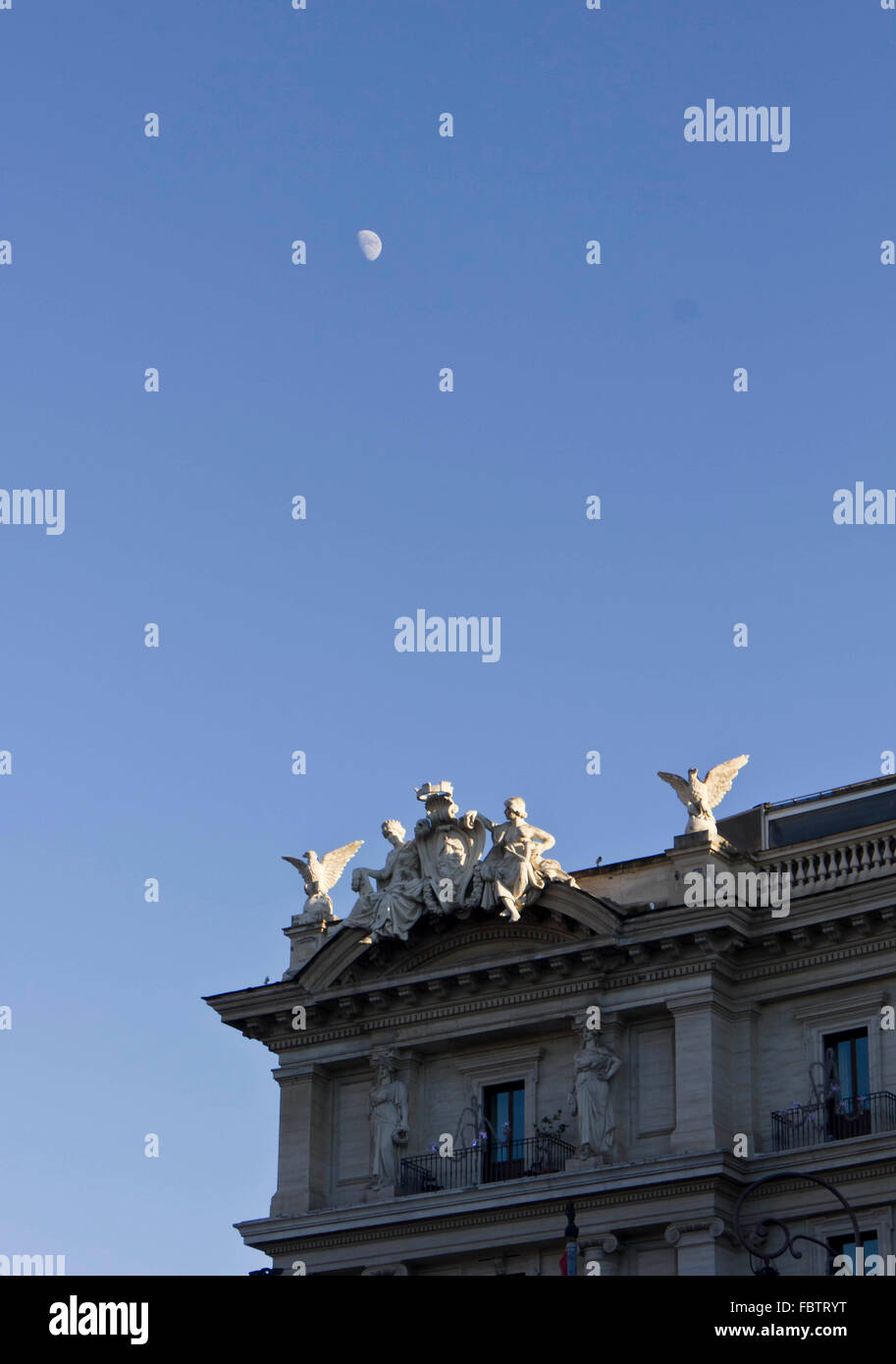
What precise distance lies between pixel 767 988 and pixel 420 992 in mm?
7381

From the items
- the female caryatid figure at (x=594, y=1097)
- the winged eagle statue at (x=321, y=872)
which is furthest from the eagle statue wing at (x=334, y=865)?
the female caryatid figure at (x=594, y=1097)

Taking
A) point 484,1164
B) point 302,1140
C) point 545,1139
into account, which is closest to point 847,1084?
point 545,1139

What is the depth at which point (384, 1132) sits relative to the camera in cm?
5144

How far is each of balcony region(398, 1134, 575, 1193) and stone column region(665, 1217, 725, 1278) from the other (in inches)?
127

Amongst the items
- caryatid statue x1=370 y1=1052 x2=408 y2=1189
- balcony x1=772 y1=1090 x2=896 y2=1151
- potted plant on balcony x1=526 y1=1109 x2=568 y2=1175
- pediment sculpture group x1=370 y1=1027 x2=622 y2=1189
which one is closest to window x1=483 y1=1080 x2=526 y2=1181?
pediment sculpture group x1=370 y1=1027 x2=622 y2=1189

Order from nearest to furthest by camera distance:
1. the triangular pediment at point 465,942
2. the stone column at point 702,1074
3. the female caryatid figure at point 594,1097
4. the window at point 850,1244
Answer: the window at point 850,1244, the stone column at point 702,1074, the female caryatid figure at point 594,1097, the triangular pediment at point 465,942

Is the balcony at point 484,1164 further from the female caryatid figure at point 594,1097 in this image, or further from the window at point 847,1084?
the window at point 847,1084

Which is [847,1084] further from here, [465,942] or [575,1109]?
[465,942]

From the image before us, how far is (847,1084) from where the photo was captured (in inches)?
1868

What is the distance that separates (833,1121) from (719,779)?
750 cm

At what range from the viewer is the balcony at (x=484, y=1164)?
163ft

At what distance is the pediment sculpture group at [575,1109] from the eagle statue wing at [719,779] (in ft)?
17.2
